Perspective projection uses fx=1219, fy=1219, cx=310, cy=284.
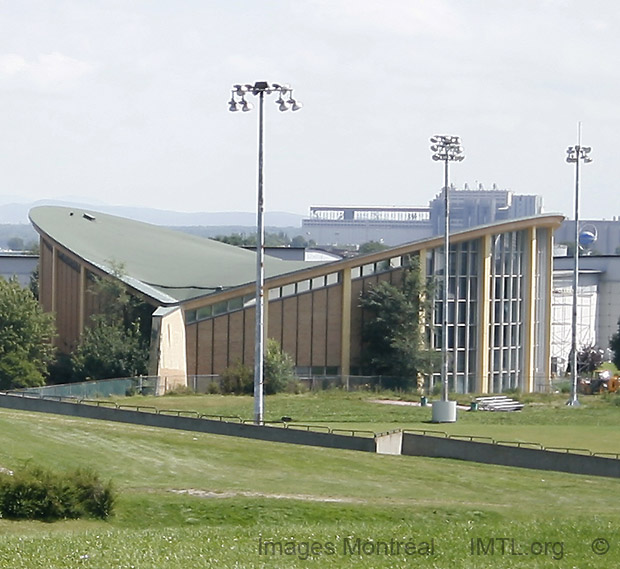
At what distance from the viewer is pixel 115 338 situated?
57469mm

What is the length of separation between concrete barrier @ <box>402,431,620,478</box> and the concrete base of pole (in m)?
9.17

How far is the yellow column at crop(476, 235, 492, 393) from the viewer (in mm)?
64125

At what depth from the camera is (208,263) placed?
232ft

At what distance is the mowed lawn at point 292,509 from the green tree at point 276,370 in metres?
19.4

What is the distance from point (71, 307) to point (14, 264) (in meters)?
49.7

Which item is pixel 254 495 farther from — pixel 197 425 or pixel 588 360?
pixel 588 360

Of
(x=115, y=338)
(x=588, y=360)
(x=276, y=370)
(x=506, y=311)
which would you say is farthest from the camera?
(x=588, y=360)

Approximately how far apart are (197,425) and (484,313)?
30847mm

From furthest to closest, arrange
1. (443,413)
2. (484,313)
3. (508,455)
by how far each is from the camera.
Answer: (484,313) < (443,413) < (508,455)

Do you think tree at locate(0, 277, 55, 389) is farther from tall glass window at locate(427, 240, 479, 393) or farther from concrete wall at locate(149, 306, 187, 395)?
tall glass window at locate(427, 240, 479, 393)

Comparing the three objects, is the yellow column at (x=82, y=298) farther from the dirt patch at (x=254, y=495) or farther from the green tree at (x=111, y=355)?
the dirt patch at (x=254, y=495)


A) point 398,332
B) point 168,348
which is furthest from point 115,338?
point 398,332

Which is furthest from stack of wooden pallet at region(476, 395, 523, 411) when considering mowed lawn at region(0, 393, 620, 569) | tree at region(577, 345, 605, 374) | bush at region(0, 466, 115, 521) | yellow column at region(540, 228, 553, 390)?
bush at region(0, 466, 115, 521)

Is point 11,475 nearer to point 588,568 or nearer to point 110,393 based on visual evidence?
point 588,568
